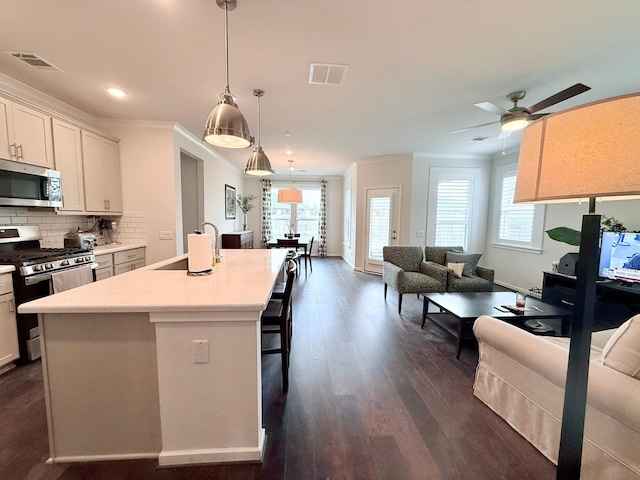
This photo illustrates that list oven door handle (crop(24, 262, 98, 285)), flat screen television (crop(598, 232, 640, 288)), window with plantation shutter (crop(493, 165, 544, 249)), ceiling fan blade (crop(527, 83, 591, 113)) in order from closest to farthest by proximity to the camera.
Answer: ceiling fan blade (crop(527, 83, 591, 113))
oven door handle (crop(24, 262, 98, 285))
flat screen television (crop(598, 232, 640, 288))
window with plantation shutter (crop(493, 165, 544, 249))

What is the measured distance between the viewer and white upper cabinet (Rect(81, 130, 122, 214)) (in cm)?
332

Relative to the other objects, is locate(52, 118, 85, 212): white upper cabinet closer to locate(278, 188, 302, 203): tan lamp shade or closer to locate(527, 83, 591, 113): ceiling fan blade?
locate(278, 188, 302, 203): tan lamp shade

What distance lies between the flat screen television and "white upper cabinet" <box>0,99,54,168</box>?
19.6 ft

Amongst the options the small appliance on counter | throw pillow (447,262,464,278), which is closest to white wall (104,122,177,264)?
the small appliance on counter

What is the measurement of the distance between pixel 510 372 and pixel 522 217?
14.0ft

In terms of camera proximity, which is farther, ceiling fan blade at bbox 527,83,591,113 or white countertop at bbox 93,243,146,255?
white countertop at bbox 93,243,146,255

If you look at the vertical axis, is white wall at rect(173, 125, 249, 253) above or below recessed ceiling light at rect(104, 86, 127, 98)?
below

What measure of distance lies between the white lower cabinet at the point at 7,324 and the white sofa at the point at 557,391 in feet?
12.4

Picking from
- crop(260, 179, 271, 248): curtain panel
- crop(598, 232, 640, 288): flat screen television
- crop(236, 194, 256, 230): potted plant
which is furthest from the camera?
crop(260, 179, 271, 248): curtain panel

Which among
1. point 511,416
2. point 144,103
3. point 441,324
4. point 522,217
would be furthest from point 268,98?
point 522,217

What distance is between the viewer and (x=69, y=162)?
10.1 feet

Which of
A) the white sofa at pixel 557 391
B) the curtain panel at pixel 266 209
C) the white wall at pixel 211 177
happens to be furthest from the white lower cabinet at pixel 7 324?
the curtain panel at pixel 266 209

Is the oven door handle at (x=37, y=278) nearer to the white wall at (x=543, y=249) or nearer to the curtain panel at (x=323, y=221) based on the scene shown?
the white wall at (x=543, y=249)

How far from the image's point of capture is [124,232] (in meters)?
3.93
